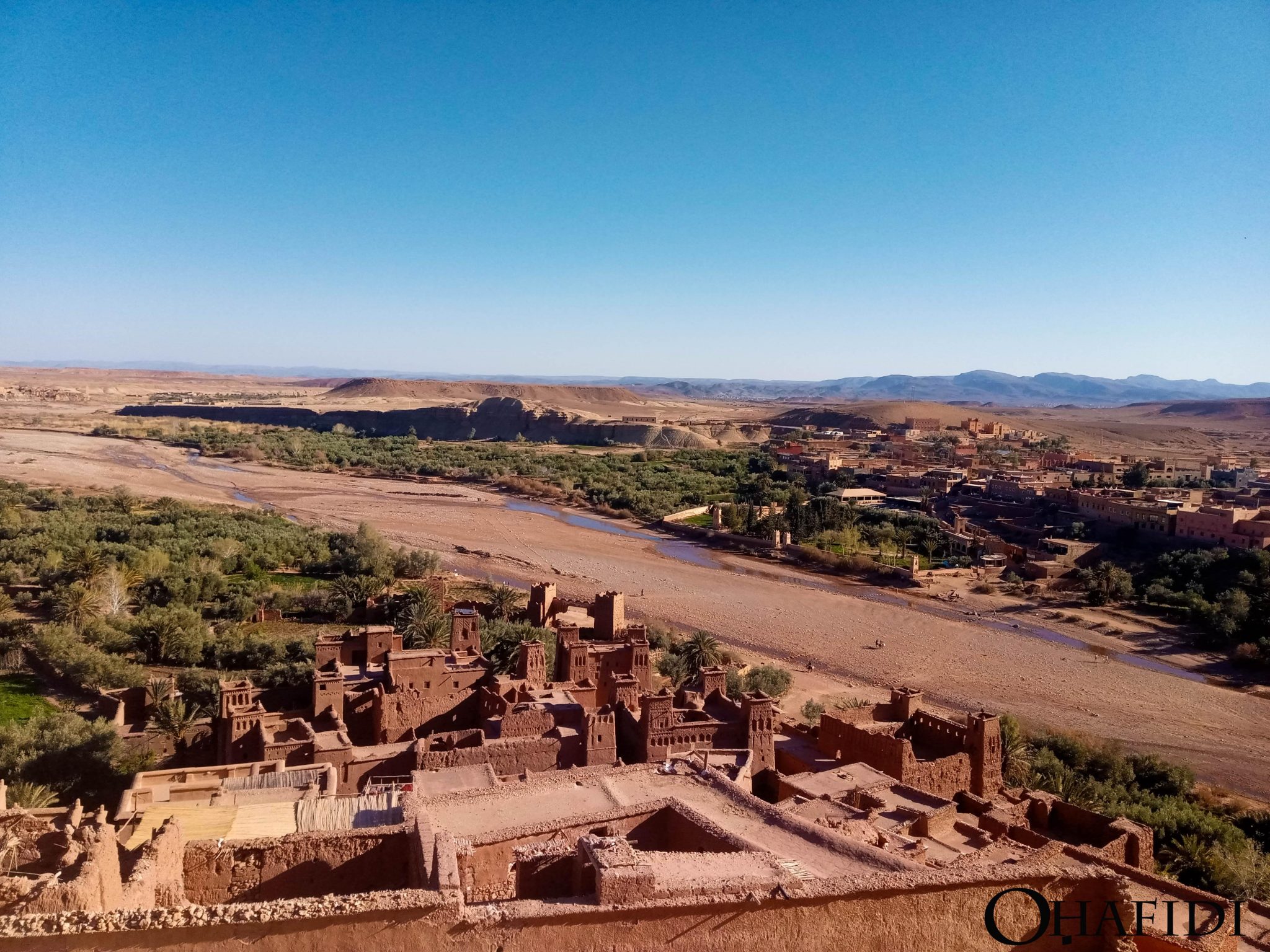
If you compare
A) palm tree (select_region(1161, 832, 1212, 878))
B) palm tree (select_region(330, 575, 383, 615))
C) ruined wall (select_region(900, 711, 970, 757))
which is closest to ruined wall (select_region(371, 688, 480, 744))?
ruined wall (select_region(900, 711, 970, 757))

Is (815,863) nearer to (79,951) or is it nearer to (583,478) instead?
(79,951)

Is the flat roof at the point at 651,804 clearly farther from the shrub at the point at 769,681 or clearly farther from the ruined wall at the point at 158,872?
the shrub at the point at 769,681

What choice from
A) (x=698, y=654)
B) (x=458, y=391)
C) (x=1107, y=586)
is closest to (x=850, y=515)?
(x=1107, y=586)

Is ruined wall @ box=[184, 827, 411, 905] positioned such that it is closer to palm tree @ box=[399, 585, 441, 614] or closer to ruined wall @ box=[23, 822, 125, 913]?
ruined wall @ box=[23, 822, 125, 913]

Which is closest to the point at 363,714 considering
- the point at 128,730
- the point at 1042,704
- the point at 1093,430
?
the point at 128,730

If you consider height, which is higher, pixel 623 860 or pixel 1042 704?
pixel 623 860

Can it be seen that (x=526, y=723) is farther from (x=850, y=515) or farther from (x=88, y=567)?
(x=850, y=515)
